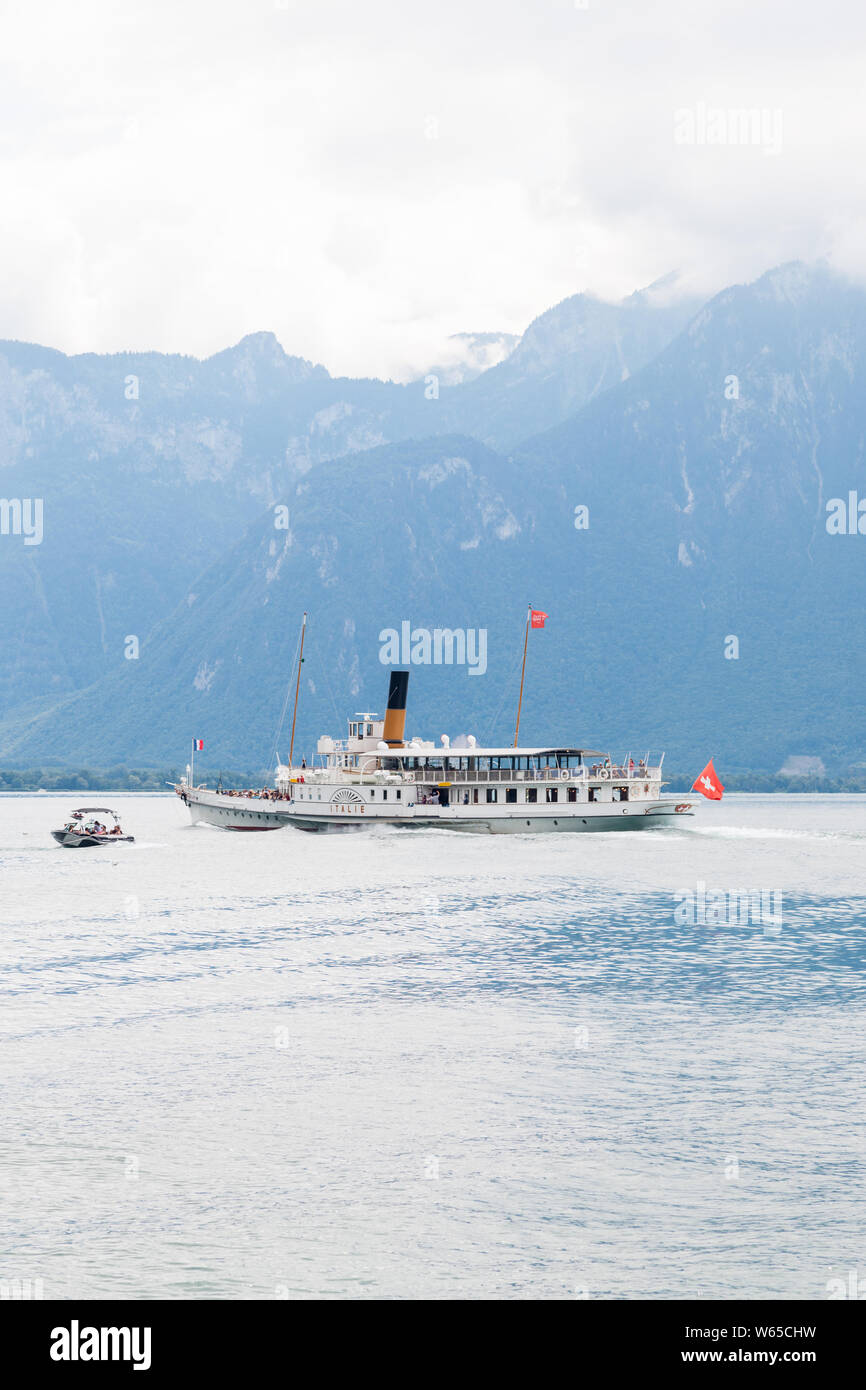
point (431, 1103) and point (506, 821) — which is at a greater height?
point (506, 821)

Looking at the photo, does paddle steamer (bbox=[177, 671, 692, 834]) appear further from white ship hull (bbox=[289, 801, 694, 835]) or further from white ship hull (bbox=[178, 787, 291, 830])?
white ship hull (bbox=[178, 787, 291, 830])

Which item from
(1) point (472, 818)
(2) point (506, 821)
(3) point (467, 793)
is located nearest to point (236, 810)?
(3) point (467, 793)

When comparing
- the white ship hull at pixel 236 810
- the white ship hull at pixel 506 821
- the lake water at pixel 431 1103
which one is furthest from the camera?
the white ship hull at pixel 236 810

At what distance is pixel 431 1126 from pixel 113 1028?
12.7 meters

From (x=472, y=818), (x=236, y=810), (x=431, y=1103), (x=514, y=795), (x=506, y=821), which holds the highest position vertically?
(x=514, y=795)

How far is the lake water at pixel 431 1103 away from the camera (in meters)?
22.1

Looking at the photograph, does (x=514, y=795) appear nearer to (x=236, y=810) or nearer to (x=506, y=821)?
(x=506, y=821)

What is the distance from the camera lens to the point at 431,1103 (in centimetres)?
3092

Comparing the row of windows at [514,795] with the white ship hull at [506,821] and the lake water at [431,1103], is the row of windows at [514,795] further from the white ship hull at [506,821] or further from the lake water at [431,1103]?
the lake water at [431,1103]

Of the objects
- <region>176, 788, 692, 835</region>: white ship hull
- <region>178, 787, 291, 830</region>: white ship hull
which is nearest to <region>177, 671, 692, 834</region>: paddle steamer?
<region>176, 788, 692, 835</region>: white ship hull

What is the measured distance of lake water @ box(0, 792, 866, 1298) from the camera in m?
22.1

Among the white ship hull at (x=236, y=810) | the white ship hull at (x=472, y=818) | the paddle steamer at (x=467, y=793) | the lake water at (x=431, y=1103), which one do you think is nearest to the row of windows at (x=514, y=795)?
the paddle steamer at (x=467, y=793)
